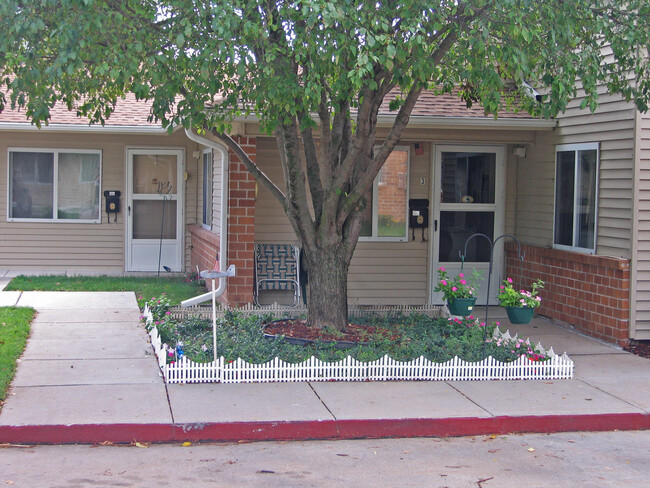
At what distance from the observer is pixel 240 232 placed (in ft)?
34.8

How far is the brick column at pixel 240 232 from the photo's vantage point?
1057 centimetres

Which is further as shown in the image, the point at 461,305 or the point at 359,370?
the point at 461,305

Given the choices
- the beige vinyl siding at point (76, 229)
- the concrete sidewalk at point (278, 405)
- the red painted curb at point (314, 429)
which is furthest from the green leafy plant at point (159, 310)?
the beige vinyl siding at point (76, 229)

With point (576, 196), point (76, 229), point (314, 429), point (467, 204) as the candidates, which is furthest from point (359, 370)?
point (76, 229)

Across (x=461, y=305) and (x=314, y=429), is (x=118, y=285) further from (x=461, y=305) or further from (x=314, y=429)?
(x=314, y=429)

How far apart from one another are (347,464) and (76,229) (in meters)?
10.2

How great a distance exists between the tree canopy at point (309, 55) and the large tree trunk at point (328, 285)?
3.5 inches

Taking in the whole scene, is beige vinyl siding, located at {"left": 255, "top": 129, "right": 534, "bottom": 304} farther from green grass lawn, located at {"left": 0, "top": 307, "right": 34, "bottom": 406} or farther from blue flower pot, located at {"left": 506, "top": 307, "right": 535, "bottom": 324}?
blue flower pot, located at {"left": 506, "top": 307, "right": 535, "bottom": 324}

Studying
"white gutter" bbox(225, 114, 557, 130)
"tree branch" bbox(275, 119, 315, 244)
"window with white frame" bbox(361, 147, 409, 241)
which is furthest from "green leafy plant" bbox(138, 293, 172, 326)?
"white gutter" bbox(225, 114, 557, 130)

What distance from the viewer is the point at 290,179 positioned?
337 inches

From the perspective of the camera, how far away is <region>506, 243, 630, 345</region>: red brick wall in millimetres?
9219

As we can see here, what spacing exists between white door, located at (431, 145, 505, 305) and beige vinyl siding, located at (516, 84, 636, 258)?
30.3 inches

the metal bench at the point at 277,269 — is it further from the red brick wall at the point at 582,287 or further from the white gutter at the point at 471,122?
the red brick wall at the point at 582,287

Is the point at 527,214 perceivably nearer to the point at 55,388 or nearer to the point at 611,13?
the point at 611,13
